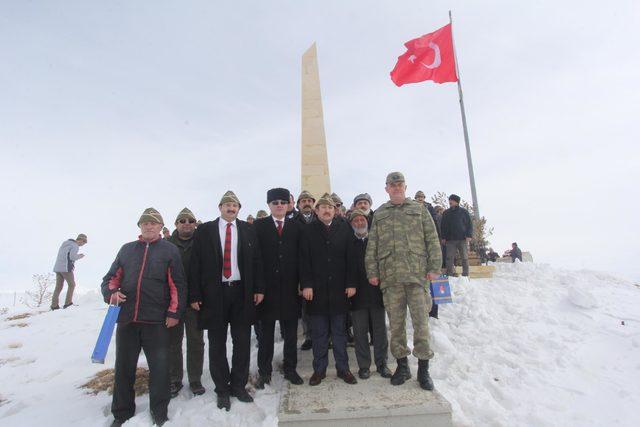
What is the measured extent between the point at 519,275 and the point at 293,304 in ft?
21.8

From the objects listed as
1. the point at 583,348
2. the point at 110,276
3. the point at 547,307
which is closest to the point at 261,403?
the point at 110,276

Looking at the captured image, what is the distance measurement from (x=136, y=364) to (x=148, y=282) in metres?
0.77

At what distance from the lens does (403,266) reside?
358 cm

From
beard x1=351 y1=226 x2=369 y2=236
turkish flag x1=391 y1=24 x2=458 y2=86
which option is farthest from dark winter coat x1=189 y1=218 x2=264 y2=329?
turkish flag x1=391 y1=24 x2=458 y2=86

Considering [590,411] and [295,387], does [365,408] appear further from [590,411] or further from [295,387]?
[590,411]

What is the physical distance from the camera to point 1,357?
19.8 feet

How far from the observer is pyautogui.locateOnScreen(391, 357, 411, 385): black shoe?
3434 millimetres

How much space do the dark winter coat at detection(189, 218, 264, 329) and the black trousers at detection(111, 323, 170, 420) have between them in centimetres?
42

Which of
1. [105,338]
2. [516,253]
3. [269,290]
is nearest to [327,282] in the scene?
[269,290]

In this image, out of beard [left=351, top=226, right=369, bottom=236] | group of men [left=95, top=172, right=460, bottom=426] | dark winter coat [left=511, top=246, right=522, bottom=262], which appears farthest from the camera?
dark winter coat [left=511, top=246, right=522, bottom=262]

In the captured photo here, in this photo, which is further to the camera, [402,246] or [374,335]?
[374,335]

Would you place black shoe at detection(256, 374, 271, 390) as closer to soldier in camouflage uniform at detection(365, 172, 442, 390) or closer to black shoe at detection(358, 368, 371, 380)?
black shoe at detection(358, 368, 371, 380)

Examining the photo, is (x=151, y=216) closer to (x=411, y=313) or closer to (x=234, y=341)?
(x=234, y=341)

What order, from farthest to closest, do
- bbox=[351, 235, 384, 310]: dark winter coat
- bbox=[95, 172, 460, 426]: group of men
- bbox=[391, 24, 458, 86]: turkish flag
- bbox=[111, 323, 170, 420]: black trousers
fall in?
bbox=[391, 24, 458, 86]: turkish flag, bbox=[351, 235, 384, 310]: dark winter coat, bbox=[95, 172, 460, 426]: group of men, bbox=[111, 323, 170, 420]: black trousers
